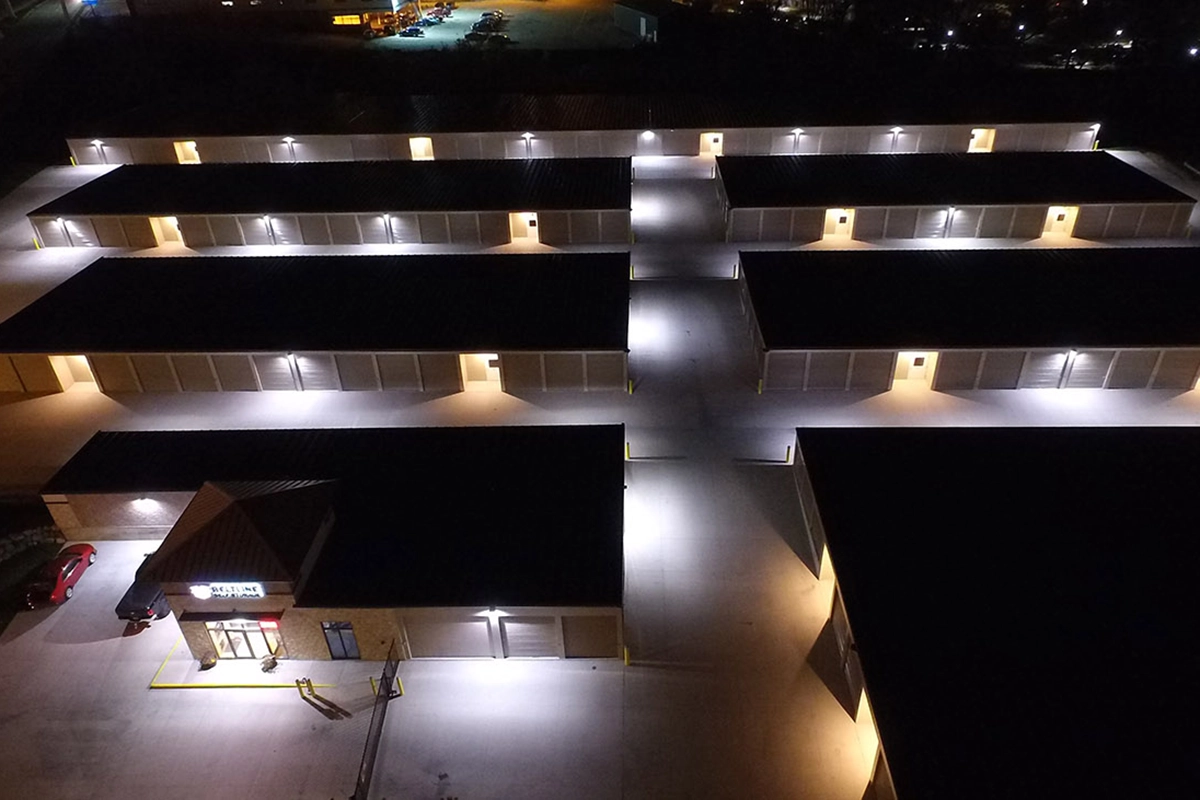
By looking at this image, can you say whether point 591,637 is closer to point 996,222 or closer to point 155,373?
point 155,373

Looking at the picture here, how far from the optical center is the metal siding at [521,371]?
34438 millimetres

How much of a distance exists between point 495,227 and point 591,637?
3146cm

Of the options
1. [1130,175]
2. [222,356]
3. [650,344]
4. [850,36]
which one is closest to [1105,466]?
[650,344]

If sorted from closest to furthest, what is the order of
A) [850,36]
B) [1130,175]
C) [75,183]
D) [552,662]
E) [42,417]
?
[552,662], [42,417], [1130,175], [75,183], [850,36]

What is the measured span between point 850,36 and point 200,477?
297 feet

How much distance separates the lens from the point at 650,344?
38.1 meters

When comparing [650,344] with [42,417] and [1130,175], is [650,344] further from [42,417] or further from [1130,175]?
[1130,175]

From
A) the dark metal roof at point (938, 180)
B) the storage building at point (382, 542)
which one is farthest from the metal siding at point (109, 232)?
the dark metal roof at point (938, 180)

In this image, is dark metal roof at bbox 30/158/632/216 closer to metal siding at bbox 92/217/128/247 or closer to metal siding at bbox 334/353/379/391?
metal siding at bbox 92/217/128/247

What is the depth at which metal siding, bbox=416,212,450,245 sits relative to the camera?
156 feet

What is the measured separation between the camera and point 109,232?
49.4 m

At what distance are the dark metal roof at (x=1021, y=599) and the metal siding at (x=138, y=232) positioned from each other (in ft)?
149

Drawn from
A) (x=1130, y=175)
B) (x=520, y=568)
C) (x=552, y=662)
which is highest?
(x=1130, y=175)

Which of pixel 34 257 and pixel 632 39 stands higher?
pixel 632 39
